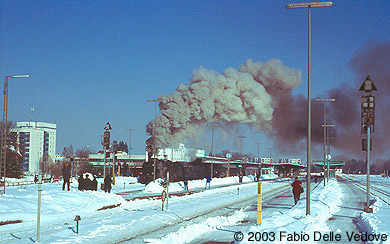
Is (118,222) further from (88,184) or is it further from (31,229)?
(88,184)

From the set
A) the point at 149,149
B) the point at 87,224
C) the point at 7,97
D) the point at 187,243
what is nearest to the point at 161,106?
the point at 149,149

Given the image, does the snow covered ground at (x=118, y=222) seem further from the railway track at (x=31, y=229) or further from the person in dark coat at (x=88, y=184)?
the person in dark coat at (x=88, y=184)

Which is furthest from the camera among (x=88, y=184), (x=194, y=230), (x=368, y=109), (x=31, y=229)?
(x=88, y=184)

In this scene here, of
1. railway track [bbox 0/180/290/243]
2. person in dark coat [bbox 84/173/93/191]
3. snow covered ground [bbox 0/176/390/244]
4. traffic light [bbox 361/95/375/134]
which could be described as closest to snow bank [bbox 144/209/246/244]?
snow covered ground [bbox 0/176/390/244]

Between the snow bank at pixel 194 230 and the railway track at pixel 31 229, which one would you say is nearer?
the snow bank at pixel 194 230

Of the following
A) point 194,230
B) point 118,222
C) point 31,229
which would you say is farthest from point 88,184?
point 194,230

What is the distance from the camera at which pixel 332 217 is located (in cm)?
2230

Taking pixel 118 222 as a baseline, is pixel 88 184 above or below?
above

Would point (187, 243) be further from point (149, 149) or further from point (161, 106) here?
point (161, 106)

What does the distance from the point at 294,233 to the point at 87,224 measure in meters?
8.86

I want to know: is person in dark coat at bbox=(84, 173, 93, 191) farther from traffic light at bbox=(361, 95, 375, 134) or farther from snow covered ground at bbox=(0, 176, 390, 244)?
traffic light at bbox=(361, 95, 375, 134)

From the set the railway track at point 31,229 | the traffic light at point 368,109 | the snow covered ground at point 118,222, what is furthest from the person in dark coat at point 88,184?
the traffic light at point 368,109

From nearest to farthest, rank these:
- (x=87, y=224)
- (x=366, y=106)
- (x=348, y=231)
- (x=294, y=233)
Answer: (x=294, y=233)
(x=348, y=231)
(x=87, y=224)
(x=366, y=106)

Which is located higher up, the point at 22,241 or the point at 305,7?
the point at 305,7
